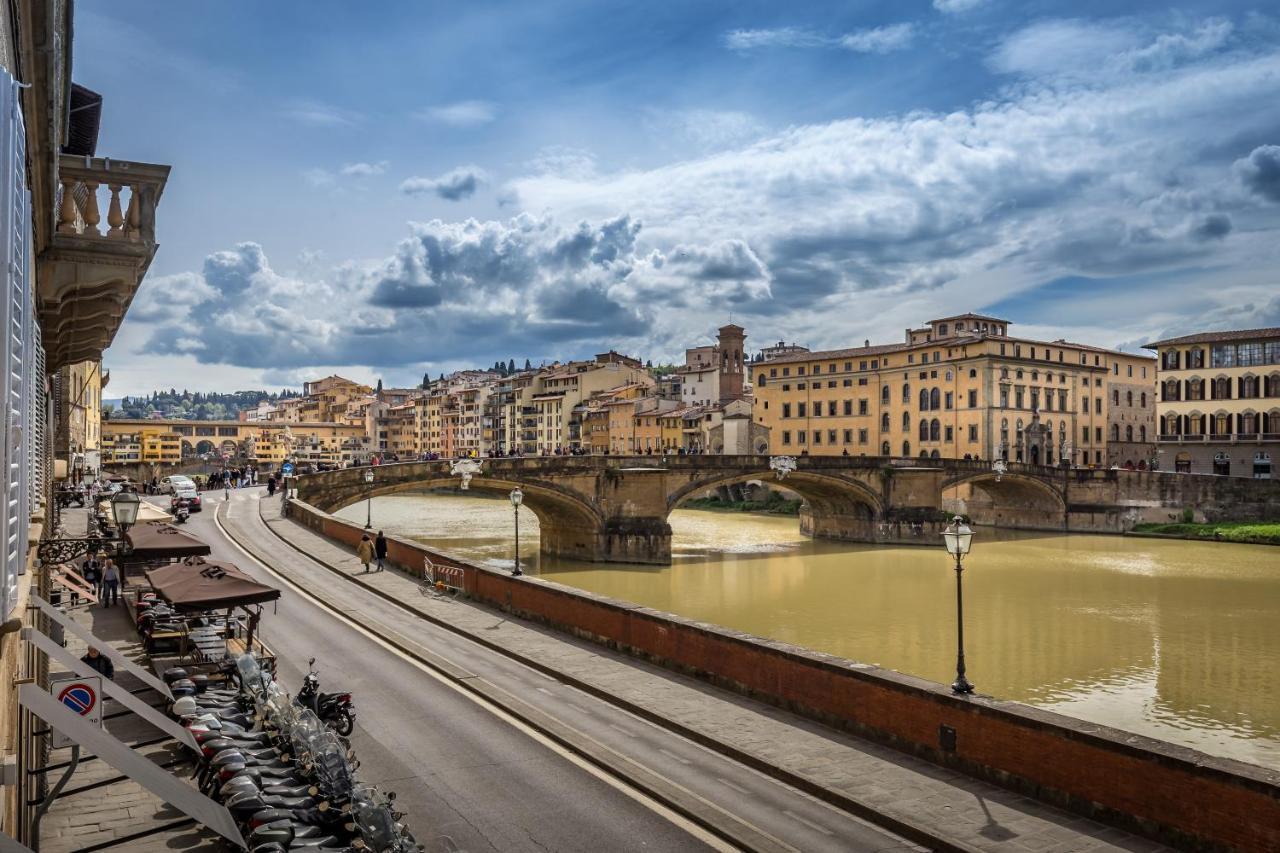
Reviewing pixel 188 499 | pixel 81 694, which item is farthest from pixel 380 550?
pixel 188 499

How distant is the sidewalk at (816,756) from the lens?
30.3ft

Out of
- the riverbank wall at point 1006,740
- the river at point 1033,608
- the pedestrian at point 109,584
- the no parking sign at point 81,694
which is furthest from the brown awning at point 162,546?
the river at point 1033,608

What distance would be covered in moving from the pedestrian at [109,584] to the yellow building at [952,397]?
5748cm

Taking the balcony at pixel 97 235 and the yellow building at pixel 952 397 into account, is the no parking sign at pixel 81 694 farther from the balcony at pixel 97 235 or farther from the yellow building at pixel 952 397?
the yellow building at pixel 952 397

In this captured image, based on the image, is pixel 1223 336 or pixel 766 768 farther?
pixel 1223 336

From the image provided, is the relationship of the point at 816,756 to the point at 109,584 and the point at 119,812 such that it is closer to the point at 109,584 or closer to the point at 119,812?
the point at 119,812

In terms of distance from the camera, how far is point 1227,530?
54.7 meters

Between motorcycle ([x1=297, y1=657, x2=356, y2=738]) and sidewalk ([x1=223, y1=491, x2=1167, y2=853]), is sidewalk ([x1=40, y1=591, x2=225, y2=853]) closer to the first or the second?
motorcycle ([x1=297, y1=657, x2=356, y2=738])

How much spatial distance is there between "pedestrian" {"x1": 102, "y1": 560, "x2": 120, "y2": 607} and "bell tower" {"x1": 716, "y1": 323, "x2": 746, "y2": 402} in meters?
78.3

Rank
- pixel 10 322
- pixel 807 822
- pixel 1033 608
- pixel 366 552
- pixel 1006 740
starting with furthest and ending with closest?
1. pixel 1033 608
2. pixel 366 552
3. pixel 1006 740
4. pixel 807 822
5. pixel 10 322

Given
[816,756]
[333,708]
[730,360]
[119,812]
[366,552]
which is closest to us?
[119,812]

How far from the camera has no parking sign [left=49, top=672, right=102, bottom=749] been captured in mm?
7281

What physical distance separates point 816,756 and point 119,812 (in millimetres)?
7497

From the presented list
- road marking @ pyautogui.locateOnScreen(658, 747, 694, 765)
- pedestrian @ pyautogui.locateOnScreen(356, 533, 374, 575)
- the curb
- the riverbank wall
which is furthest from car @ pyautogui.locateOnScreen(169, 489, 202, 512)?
road marking @ pyautogui.locateOnScreen(658, 747, 694, 765)
